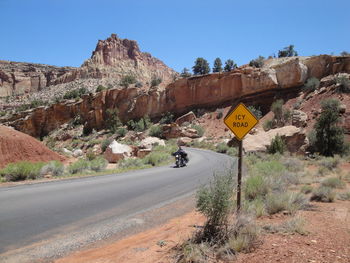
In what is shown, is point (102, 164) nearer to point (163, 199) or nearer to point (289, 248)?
point (163, 199)

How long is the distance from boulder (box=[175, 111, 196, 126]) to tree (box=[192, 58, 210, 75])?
2213 cm

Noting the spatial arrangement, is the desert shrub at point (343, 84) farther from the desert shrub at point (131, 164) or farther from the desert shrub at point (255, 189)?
the desert shrub at point (255, 189)

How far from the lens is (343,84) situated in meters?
36.3

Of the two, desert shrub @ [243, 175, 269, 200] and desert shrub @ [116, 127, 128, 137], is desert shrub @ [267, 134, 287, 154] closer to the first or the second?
desert shrub @ [243, 175, 269, 200]

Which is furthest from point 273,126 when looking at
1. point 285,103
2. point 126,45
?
point 126,45

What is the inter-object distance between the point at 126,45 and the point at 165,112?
121 metres

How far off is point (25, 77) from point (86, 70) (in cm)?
4091

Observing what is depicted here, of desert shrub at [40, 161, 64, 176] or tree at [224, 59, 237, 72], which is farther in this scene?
tree at [224, 59, 237, 72]

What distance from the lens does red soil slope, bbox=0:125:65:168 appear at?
18.0 m

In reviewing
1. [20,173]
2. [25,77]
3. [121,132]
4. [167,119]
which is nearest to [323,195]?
[20,173]

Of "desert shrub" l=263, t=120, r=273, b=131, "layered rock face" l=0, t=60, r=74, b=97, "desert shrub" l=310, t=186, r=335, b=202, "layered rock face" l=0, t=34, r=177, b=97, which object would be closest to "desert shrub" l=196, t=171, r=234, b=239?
"desert shrub" l=310, t=186, r=335, b=202

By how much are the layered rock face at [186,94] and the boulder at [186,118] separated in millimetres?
3132

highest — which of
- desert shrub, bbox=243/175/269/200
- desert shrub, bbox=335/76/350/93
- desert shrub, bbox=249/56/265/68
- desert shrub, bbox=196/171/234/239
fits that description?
desert shrub, bbox=249/56/265/68

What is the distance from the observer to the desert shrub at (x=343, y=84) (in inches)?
1417
